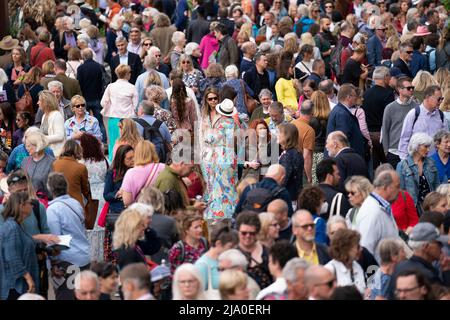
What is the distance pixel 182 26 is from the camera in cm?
2903

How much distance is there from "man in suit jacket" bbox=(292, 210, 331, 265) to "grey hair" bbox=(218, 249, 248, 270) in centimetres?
77

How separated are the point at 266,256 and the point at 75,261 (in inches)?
84.4

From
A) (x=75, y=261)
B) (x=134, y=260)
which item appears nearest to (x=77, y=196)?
(x=75, y=261)

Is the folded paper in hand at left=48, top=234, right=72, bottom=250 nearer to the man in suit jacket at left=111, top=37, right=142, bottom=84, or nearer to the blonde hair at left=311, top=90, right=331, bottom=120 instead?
the blonde hair at left=311, top=90, right=331, bottom=120

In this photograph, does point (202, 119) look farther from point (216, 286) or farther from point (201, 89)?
point (216, 286)

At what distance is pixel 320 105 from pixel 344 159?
286cm

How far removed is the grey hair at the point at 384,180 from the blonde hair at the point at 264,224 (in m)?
1.11

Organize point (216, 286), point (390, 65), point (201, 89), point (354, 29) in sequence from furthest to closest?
point (354, 29), point (390, 65), point (201, 89), point (216, 286)

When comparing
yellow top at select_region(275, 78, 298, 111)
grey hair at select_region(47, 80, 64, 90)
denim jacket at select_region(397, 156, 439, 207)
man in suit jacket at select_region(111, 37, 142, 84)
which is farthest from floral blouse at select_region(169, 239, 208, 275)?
man in suit jacket at select_region(111, 37, 142, 84)

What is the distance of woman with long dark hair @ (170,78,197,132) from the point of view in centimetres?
1730

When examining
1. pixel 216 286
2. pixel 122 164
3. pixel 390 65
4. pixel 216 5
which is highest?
pixel 216 5

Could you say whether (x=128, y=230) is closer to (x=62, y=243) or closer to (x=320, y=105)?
(x=62, y=243)

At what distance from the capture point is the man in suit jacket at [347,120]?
16.0 m

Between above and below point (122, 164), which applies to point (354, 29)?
above
